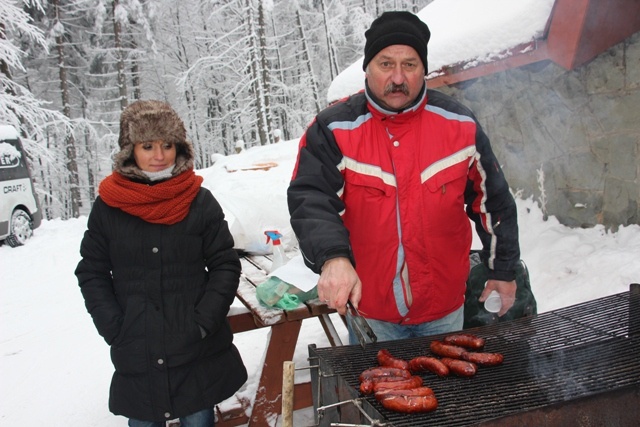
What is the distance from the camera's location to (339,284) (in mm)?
1864

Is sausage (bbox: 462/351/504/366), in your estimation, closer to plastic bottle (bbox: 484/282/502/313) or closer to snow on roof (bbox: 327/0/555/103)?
plastic bottle (bbox: 484/282/502/313)

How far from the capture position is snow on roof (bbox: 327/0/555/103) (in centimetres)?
436

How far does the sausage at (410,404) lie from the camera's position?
1757mm

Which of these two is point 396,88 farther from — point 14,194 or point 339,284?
point 14,194

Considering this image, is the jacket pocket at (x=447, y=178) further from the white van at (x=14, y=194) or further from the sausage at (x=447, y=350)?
the white van at (x=14, y=194)

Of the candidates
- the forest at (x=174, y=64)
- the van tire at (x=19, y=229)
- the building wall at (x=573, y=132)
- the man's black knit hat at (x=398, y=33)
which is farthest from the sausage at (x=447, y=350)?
the forest at (x=174, y=64)

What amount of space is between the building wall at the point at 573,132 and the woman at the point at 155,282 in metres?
3.67

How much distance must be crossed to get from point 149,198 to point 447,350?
1.63 meters

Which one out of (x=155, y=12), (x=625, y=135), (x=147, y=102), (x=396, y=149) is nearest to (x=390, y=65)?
(x=396, y=149)

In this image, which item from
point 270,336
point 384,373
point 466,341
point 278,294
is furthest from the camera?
point 270,336

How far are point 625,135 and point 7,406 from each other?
5.95 meters

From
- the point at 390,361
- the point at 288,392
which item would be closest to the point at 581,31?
the point at 390,361

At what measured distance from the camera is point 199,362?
103 inches

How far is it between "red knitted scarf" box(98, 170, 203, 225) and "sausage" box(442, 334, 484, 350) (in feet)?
4.90
